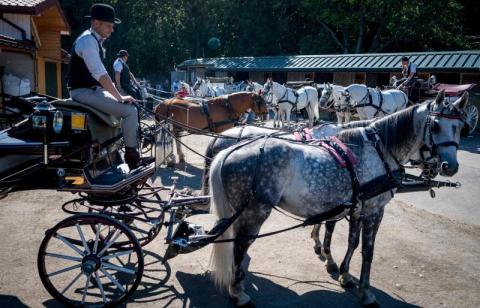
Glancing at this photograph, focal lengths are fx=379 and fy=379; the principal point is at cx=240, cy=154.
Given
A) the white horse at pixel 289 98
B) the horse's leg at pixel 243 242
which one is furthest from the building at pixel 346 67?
the horse's leg at pixel 243 242

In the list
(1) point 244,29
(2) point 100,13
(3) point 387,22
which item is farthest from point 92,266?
(1) point 244,29

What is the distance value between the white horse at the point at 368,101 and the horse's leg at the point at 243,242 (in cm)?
1197

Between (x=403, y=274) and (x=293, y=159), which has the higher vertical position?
(x=293, y=159)

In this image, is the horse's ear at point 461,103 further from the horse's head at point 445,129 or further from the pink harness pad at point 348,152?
the pink harness pad at point 348,152

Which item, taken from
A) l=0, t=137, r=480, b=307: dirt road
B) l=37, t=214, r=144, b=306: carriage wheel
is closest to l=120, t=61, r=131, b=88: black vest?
l=0, t=137, r=480, b=307: dirt road

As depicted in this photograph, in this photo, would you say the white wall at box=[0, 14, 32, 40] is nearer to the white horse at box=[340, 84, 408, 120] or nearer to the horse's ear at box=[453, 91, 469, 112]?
the white horse at box=[340, 84, 408, 120]

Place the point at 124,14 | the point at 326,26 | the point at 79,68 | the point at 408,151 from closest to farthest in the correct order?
the point at 79,68 < the point at 408,151 < the point at 326,26 < the point at 124,14

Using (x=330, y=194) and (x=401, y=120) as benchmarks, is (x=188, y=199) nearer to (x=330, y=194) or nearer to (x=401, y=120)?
(x=330, y=194)

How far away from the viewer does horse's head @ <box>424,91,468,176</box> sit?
4199mm

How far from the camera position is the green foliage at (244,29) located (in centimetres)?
3494

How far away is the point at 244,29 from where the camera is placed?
44.0m

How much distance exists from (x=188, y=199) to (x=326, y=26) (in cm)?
3802

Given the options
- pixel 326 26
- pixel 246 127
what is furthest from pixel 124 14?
pixel 246 127

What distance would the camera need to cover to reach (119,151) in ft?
15.8
